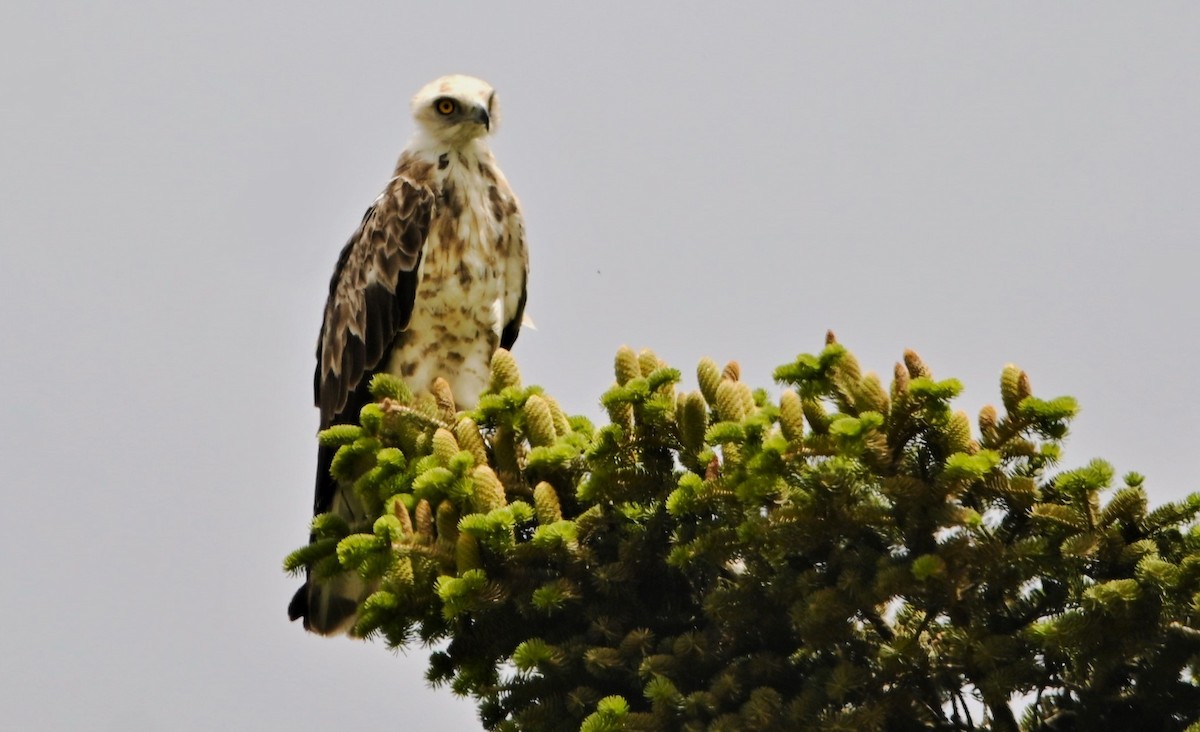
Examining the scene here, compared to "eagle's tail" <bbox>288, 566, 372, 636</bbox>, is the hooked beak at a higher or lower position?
higher

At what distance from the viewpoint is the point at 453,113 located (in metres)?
9.47

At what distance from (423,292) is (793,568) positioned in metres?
4.01

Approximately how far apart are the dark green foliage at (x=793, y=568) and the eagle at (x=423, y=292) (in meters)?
2.55

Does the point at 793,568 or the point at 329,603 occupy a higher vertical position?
the point at 329,603

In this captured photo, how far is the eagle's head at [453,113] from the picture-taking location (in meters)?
9.42

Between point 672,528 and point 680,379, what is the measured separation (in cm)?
61

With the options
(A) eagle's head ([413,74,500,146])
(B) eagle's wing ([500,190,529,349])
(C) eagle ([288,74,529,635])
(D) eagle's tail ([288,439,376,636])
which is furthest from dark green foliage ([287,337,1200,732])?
(A) eagle's head ([413,74,500,146])

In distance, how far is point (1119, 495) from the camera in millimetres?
5137

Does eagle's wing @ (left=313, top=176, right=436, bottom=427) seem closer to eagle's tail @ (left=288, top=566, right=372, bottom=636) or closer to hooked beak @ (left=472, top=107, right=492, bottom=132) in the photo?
hooked beak @ (left=472, top=107, right=492, bottom=132)

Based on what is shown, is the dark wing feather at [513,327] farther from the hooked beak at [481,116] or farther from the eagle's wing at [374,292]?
the hooked beak at [481,116]

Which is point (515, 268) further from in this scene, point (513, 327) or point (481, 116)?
point (481, 116)

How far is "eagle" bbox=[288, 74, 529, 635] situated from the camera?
891cm

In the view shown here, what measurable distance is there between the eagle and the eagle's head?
8.1 inches

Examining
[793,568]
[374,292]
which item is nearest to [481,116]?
[374,292]
